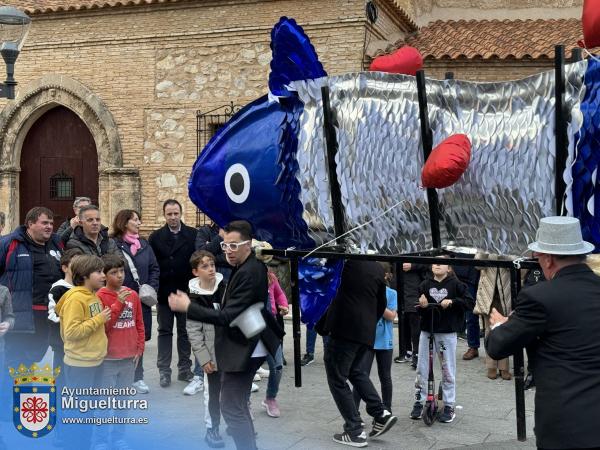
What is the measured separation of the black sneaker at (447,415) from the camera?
6039 millimetres

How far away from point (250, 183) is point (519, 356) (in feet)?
6.21

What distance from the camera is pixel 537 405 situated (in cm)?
319

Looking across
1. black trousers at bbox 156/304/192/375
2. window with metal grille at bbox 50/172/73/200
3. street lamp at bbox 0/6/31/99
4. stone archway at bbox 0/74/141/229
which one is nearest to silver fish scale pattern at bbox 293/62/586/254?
black trousers at bbox 156/304/192/375

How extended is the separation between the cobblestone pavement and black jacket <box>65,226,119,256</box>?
54.4 inches

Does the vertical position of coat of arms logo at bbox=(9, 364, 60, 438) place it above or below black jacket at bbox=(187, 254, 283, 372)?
below

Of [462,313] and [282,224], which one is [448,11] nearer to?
→ [462,313]

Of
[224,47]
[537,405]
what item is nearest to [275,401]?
[537,405]

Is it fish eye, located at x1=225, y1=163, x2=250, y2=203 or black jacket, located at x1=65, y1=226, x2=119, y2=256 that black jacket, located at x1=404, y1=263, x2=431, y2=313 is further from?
fish eye, located at x1=225, y1=163, x2=250, y2=203

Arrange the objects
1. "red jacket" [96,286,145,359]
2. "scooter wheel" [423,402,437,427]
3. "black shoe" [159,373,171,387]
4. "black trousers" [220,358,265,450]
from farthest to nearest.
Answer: "black shoe" [159,373,171,387] → "scooter wheel" [423,402,437,427] → "red jacket" [96,286,145,359] → "black trousers" [220,358,265,450]

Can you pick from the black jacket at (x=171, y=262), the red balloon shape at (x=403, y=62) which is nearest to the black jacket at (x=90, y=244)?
the black jacket at (x=171, y=262)

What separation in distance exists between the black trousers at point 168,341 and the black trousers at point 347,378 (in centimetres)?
222

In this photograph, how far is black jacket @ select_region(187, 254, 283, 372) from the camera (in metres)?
4.45

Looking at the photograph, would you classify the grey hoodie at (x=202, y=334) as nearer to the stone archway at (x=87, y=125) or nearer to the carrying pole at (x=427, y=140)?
the carrying pole at (x=427, y=140)

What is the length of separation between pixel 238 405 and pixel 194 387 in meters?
2.26
